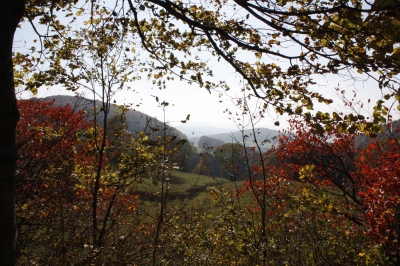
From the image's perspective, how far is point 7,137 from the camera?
7.13ft

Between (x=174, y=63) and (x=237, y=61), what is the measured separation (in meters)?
0.96

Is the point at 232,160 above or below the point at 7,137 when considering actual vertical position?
below

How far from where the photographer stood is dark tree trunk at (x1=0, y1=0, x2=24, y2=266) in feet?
6.85

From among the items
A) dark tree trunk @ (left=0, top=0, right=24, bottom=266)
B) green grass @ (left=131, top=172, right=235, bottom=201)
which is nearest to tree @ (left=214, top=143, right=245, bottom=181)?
green grass @ (left=131, top=172, right=235, bottom=201)

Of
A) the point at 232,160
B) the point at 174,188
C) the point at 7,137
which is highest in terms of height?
the point at 7,137

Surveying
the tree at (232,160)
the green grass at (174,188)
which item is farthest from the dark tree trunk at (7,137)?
the tree at (232,160)

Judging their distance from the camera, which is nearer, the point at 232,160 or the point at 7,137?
the point at 7,137


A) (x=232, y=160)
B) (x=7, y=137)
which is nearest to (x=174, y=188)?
(x=232, y=160)

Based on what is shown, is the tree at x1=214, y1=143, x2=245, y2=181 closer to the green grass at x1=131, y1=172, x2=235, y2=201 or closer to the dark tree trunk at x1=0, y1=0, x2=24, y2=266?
the green grass at x1=131, y1=172, x2=235, y2=201

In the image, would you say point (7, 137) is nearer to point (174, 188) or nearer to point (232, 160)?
point (174, 188)

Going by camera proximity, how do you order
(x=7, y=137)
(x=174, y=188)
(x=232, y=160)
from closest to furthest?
(x=7, y=137)
(x=174, y=188)
(x=232, y=160)

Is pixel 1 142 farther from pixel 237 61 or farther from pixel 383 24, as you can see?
pixel 383 24

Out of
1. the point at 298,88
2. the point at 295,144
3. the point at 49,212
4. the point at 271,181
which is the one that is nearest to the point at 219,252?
the point at 271,181

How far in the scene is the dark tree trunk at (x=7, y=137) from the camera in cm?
209
